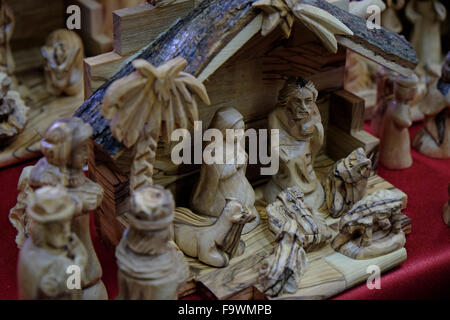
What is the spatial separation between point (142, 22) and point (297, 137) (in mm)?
579

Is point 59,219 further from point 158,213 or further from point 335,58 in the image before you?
point 335,58

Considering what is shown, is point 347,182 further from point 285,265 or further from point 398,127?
point 398,127

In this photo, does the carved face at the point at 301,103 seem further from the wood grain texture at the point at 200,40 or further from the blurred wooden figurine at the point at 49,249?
the blurred wooden figurine at the point at 49,249

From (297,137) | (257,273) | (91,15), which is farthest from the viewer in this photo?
(91,15)

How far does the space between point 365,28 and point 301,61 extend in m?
0.25

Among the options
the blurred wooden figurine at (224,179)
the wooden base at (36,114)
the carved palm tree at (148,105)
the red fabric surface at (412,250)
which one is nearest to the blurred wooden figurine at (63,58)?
the wooden base at (36,114)

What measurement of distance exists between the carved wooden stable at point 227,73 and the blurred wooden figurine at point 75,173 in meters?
0.13

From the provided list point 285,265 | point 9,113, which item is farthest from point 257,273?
point 9,113

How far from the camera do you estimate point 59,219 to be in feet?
5.77

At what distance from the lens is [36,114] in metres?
2.98

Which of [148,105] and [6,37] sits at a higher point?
[148,105]

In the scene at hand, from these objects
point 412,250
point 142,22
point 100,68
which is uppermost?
point 142,22

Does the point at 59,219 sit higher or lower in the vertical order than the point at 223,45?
lower

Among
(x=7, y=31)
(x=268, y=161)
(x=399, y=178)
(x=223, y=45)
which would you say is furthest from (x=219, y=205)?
(x=7, y=31)
